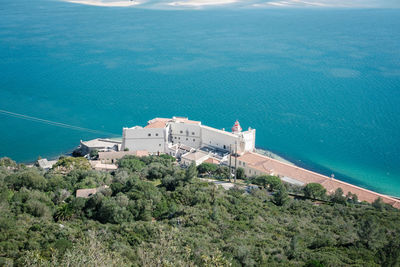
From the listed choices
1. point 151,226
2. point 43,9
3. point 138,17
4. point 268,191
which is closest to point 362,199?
point 268,191

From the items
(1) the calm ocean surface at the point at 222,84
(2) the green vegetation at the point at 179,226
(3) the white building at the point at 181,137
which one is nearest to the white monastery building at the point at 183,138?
(3) the white building at the point at 181,137

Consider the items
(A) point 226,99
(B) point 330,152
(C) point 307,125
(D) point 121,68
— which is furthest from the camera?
(D) point 121,68

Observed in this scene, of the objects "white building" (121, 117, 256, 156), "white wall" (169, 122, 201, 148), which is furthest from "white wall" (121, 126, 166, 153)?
"white wall" (169, 122, 201, 148)

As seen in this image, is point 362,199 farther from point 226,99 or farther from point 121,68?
point 121,68

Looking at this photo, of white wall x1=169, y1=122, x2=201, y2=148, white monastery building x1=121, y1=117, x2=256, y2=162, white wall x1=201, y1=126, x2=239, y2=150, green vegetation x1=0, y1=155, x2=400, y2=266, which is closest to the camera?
green vegetation x1=0, y1=155, x2=400, y2=266

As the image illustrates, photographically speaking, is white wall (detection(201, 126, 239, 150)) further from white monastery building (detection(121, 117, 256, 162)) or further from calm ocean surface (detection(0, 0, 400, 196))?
calm ocean surface (detection(0, 0, 400, 196))

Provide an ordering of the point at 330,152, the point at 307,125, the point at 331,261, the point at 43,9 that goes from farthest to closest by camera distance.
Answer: the point at 43,9 → the point at 307,125 → the point at 330,152 → the point at 331,261

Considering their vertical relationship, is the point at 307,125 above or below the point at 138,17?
below

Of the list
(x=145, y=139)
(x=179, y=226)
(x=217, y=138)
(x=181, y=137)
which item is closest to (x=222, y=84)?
(x=181, y=137)

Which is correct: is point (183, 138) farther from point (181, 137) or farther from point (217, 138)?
point (217, 138)
